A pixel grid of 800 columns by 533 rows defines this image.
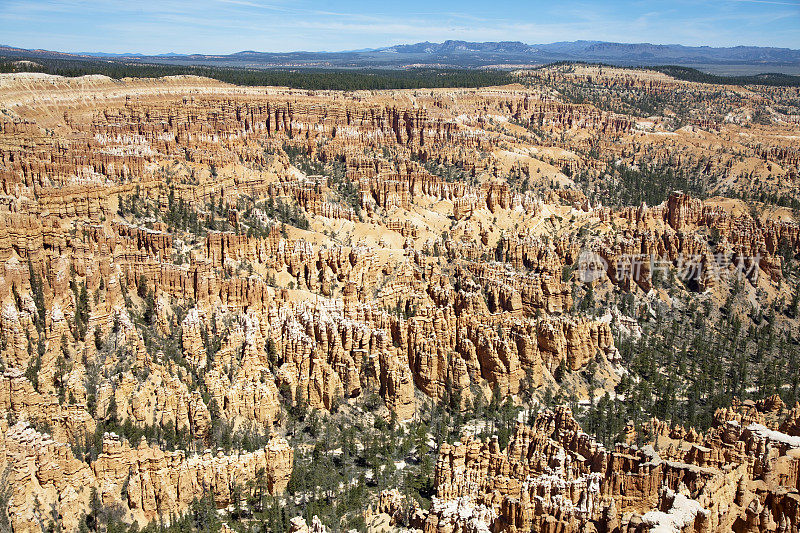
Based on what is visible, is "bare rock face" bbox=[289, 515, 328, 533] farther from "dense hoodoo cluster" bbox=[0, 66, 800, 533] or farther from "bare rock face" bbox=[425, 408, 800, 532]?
"bare rock face" bbox=[425, 408, 800, 532]

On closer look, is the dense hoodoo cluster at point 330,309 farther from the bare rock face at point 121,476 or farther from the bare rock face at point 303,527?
the bare rock face at point 303,527

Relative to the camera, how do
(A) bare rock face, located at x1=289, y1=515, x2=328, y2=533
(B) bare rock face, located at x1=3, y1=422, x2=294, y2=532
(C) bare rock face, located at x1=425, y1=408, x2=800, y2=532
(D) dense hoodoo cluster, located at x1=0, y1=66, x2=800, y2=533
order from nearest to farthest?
1. (C) bare rock face, located at x1=425, y1=408, x2=800, y2=532
2. (A) bare rock face, located at x1=289, y1=515, x2=328, y2=533
3. (B) bare rock face, located at x1=3, y1=422, x2=294, y2=532
4. (D) dense hoodoo cluster, located at x1=0, y1=66, x2=800, y2=533

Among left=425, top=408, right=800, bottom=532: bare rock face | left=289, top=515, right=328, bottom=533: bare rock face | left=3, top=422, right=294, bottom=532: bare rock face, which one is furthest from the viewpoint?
left=3, top=422, right=294, bottom=532: bare rock face

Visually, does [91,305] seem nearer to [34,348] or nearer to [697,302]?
[34,348]

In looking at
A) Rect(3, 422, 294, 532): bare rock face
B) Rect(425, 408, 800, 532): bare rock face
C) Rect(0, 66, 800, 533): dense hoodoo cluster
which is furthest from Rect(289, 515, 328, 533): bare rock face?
Rect(3, 422, 294, 532): bare rock face

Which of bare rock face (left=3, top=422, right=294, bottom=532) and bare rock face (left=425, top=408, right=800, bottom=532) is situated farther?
bare rock face (left=3, top=422, right=294, bottom=532)

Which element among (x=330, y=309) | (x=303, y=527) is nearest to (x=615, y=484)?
(x=303, y=527)

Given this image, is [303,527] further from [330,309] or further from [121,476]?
[330,309]

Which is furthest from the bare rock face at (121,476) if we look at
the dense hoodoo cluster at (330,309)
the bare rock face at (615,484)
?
the bare rock face at (615,484)
